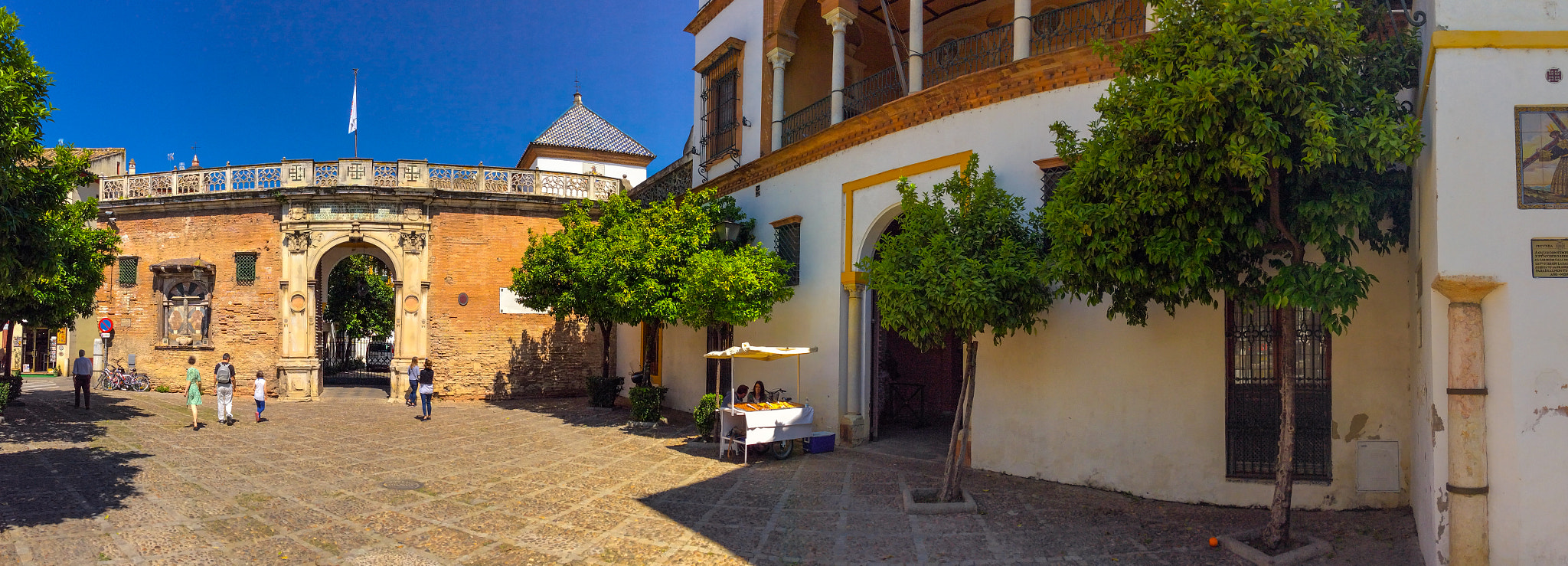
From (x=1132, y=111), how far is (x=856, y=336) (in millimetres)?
6946

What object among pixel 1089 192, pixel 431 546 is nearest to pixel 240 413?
pixel 431 546

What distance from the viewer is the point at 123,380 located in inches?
882

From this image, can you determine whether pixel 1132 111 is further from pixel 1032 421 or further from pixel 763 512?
pixel 763 512

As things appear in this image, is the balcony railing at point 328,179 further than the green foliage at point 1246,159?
Yes

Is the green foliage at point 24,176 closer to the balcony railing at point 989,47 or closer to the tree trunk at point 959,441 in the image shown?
the tree trunk at point 959,441

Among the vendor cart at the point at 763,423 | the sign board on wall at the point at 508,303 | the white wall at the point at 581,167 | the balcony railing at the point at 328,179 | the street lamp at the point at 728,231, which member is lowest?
the vendor cart at the point at 763,423

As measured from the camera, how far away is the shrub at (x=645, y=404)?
1603 cm

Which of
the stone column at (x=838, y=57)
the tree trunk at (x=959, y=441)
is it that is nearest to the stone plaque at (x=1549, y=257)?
the tree trunk at (x=959, y=441)

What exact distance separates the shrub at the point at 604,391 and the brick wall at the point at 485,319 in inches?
141

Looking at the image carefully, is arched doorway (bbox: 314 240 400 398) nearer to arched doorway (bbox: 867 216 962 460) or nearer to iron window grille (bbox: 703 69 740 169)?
iron window grille (bbox: 703 69 740 169)

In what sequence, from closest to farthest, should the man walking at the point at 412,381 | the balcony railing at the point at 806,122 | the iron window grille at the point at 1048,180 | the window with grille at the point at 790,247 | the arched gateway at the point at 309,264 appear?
the iron window grille at the point at 1048,180, the window with grille at the point at 790,247, the balcony railing at the point at 806,122, the man walking at the point at 412,381, the arched gateway at the point at 309,264

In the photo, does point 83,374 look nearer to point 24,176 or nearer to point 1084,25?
point 24,176

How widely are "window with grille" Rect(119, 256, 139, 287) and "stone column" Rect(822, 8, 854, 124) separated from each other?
21.3 metres

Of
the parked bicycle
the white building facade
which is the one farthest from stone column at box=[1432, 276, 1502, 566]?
the parked bicycle
